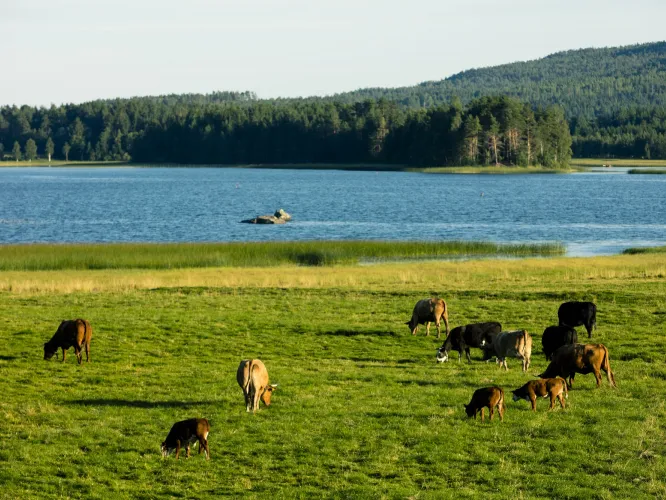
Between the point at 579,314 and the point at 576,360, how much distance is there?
6868mm

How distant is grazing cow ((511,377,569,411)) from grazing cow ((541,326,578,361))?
450cm

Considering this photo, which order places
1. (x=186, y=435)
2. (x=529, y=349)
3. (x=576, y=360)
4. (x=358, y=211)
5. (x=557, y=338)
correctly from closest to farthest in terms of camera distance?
(x=186, y=435) < (x=576, y=360) < (x=529, y=349) < (x=557, y=338) < (x=358, y=211)

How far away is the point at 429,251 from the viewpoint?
63719 millimetres

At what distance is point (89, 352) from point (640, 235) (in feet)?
218

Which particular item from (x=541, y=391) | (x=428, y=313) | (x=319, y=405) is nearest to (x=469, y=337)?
(x=428, y=313)

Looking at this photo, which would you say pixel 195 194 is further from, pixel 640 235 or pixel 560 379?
pixel 560 379

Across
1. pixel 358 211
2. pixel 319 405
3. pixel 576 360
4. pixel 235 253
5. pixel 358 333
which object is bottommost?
pixel 358 211

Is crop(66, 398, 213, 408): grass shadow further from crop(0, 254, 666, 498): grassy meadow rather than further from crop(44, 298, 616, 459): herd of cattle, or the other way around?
crop(44, 298, 616, 459): herd of cattle

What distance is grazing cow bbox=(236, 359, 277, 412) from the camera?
1852 cm

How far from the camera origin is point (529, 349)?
2223 cm

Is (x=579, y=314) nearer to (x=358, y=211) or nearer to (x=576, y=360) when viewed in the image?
(x=576, y=360)

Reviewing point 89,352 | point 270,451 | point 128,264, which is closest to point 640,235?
point 128,264

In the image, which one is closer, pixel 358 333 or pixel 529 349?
pixel 529 349

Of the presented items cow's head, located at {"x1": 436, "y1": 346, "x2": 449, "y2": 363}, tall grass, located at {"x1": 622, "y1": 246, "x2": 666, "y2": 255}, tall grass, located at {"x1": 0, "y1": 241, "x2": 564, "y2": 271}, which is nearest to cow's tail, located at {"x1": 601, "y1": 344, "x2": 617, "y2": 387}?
cow's head, located at {"x1": 436, "y1": 346, "x2": 449, "y2": 363}
